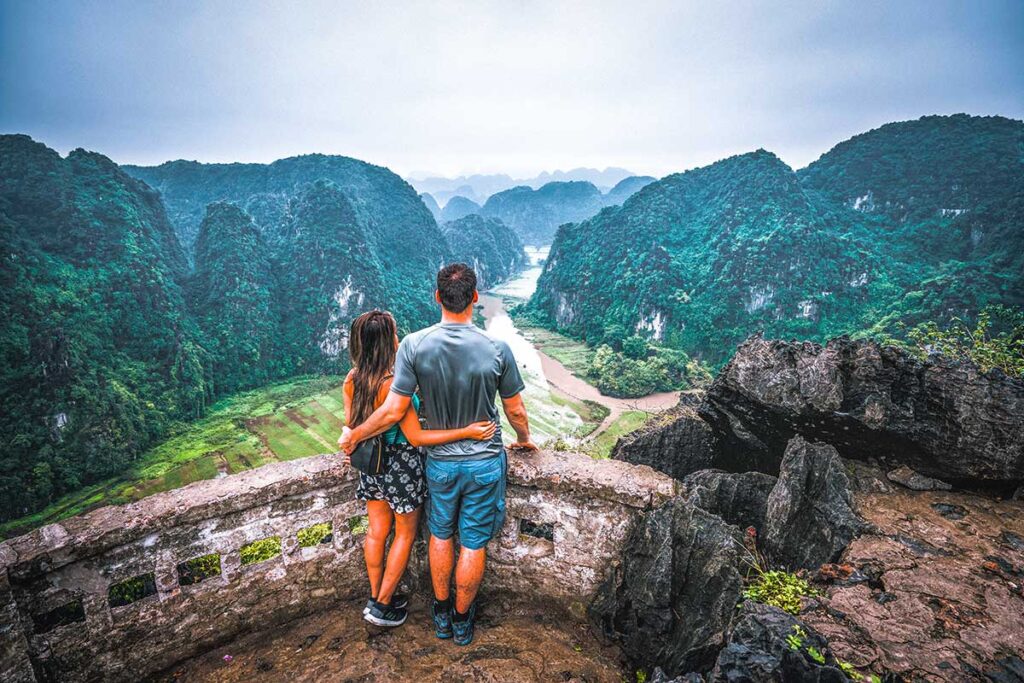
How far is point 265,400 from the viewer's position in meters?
45.4

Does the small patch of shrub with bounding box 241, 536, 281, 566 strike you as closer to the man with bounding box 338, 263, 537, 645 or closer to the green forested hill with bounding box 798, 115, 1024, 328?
the man with bounding box 338, 263, 537, 645

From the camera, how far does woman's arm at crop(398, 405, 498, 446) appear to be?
2.32 m

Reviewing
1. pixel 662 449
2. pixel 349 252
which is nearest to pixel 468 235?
pixel 349 252

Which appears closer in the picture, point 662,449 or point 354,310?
point 662,449

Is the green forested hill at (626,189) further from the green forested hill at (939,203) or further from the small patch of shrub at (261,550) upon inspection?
the small patch of shrub at (261,550)

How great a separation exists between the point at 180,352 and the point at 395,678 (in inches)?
2208

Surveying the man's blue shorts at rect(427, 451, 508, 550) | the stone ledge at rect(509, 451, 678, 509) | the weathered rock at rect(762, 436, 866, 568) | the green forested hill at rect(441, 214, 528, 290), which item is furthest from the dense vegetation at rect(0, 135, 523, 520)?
the weathered rock at rect(762, 436, 866, 568)

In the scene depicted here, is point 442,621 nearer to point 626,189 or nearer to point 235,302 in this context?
point 235,302

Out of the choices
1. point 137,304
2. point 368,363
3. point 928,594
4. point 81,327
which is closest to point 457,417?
point 368,363

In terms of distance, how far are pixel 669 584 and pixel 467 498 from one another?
4.42 ft

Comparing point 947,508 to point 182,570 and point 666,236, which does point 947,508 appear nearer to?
point 182,570

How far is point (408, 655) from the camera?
2600mm

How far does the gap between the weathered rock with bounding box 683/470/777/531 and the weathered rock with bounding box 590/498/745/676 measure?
2.63 feet

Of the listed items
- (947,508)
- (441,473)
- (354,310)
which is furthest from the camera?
(354,310)
